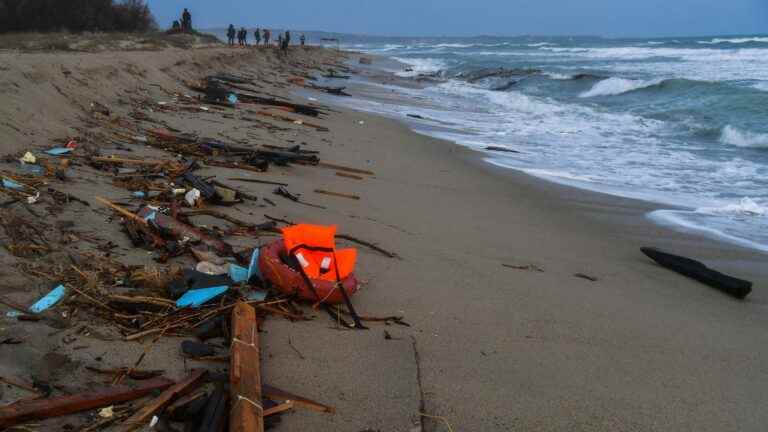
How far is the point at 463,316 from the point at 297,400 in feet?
4.53

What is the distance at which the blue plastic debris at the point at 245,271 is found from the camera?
3366 millimetres

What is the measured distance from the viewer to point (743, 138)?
11.9m

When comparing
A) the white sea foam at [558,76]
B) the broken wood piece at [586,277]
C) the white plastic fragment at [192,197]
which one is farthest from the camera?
the white sea foam at [558,76]

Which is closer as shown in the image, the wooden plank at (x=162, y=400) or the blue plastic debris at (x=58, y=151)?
the wooden plank at (x=162, y=400)

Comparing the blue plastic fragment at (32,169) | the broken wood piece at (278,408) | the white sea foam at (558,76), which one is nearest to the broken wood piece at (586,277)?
the broken wood piece at (278,408)

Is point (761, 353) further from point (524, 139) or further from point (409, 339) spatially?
point (524, 139)

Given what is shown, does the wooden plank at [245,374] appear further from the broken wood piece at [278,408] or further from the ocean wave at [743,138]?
the ocean wave at [743,138]

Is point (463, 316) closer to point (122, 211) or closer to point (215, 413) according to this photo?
point (215, 413)

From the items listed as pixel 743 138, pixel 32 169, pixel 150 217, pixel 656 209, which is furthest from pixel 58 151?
pixel 743 138

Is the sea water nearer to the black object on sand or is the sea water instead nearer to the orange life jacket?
the black object on sand

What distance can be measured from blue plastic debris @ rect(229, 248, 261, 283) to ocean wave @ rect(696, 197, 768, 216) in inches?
231

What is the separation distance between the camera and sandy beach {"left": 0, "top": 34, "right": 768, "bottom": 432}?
250 cm

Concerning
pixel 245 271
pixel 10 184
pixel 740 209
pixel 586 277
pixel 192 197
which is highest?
pixel 10 184

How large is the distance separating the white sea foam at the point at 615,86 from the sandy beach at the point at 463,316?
16.8 metres
